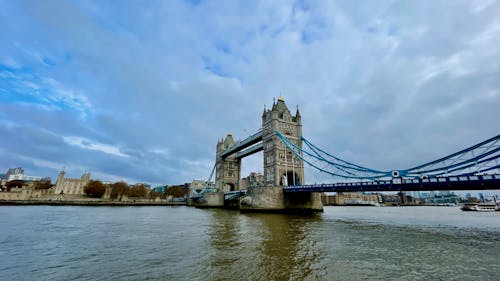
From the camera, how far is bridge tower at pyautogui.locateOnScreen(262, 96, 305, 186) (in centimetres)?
4200

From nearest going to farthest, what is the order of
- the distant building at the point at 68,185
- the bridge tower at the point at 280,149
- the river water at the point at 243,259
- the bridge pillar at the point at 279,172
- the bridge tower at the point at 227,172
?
the river water at the point at 243,259, the bridge pillar at the point at 279,172, the bridge tower at the point at 280,149, the bridge tower at the point at 227,172, the distant building at the point at 68,185

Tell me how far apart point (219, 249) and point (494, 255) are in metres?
11.3

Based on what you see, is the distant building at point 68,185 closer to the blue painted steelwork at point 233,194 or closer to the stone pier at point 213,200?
→ the stone pier at point 213,200

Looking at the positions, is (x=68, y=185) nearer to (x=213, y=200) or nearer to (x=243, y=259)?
(x=213, y=200)

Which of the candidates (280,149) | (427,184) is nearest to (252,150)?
(280,149)

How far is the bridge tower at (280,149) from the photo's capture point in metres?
42.0

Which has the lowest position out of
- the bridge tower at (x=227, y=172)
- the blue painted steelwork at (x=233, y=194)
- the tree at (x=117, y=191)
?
the blue painted steelwork at (x=233, y=194)

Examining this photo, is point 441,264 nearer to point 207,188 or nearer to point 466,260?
point 466,260

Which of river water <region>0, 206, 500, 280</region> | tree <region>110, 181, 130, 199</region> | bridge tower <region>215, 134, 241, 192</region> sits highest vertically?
bridge tower <region>215, 134, 241, 192</region>

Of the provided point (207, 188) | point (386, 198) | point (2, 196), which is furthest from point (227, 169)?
point (386, 198)

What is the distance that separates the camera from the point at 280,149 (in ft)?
141

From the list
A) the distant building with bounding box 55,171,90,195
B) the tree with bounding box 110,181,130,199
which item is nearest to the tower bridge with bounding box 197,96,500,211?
the tree with bounding box 110,181,130,199

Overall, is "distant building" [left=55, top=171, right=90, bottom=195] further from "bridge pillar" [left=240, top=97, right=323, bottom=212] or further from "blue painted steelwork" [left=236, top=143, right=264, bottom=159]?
"bridge pillar" [left=240, top=97, right=323, bottom=212]

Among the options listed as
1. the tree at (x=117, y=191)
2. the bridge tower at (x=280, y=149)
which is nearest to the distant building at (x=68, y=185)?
the tree at (x=117, y=191)
